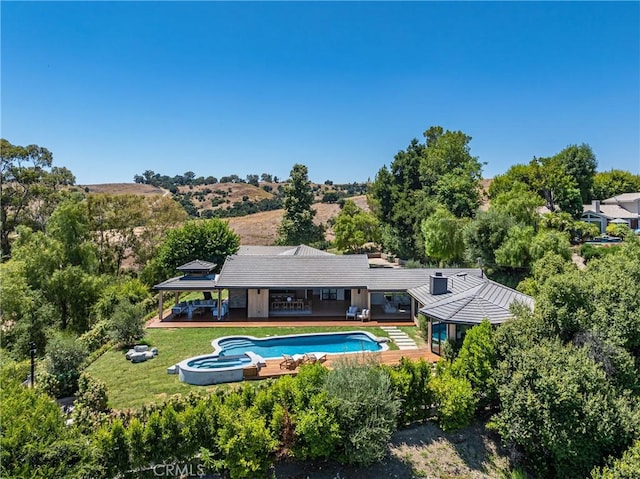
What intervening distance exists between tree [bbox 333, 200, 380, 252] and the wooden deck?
28873mm

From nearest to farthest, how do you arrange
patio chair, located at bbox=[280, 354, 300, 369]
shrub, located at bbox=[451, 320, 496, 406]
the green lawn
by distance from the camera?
shrub, located at bbox=[451, 320, 496, 406], the green lawn, patio chair, located at bbox=[280, 354, 300, 369]

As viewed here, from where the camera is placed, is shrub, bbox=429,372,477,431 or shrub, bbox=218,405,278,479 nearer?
shrub, bbox=218,405,278,479

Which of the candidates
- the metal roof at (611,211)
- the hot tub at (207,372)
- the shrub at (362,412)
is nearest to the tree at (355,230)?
the metal roof at (611,211)

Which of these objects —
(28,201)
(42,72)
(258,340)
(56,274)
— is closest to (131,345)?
(258,340)

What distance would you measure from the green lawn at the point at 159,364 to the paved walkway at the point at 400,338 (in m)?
0.40

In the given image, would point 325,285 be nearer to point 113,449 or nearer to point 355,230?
point 113,449

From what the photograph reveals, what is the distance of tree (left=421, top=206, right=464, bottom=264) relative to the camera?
3384cm

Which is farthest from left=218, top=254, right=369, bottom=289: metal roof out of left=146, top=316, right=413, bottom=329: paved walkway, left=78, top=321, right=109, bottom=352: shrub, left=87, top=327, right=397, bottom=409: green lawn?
left=78, top=321, right=109, bottom=352: shrub

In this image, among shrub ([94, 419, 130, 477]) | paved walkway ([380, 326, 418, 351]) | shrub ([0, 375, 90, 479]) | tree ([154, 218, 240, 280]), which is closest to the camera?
shrub ([0, 375, 90, 479])

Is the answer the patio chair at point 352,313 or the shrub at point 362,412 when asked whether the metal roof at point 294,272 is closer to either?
the patio chair at point 352,313

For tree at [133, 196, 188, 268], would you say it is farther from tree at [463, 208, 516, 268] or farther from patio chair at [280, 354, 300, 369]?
tree at [463, 208, 516, 268]

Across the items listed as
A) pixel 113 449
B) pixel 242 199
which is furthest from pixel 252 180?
pixel 113 449

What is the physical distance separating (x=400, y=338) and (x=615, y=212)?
154ft

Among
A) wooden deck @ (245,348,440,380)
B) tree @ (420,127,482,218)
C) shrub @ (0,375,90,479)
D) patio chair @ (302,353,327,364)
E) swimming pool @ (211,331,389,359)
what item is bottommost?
swimming pool @ (211,331,389,359)
